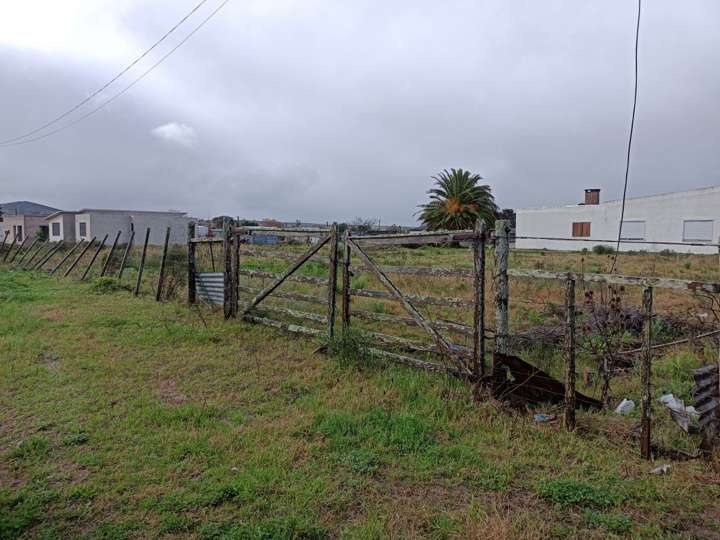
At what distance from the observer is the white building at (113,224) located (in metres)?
42.2

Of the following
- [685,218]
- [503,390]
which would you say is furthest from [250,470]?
[685,218]

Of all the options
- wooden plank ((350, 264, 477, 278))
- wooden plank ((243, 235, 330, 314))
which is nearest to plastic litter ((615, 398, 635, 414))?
wooden plank ((350, 264, 477, 278))

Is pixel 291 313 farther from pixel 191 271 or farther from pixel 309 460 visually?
pixel 309 460

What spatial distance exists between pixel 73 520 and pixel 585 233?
144 ft

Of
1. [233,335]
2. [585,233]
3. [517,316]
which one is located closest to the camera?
[233,335]

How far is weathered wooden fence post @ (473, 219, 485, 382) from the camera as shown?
5145 millimetres

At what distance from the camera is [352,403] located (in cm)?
490

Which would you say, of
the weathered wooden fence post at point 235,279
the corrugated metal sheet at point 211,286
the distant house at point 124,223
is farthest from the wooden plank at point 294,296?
the distant house at point 124,223

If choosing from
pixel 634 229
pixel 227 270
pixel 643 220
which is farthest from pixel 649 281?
pixel 634 229

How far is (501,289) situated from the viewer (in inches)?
201

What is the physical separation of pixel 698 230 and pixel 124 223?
45.2 m

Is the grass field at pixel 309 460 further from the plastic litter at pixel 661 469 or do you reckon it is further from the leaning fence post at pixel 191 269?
the leaning fence post at pixel 191 269

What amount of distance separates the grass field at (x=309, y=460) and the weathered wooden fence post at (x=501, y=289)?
606mm

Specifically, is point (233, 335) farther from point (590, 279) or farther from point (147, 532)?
point (590, 279)
